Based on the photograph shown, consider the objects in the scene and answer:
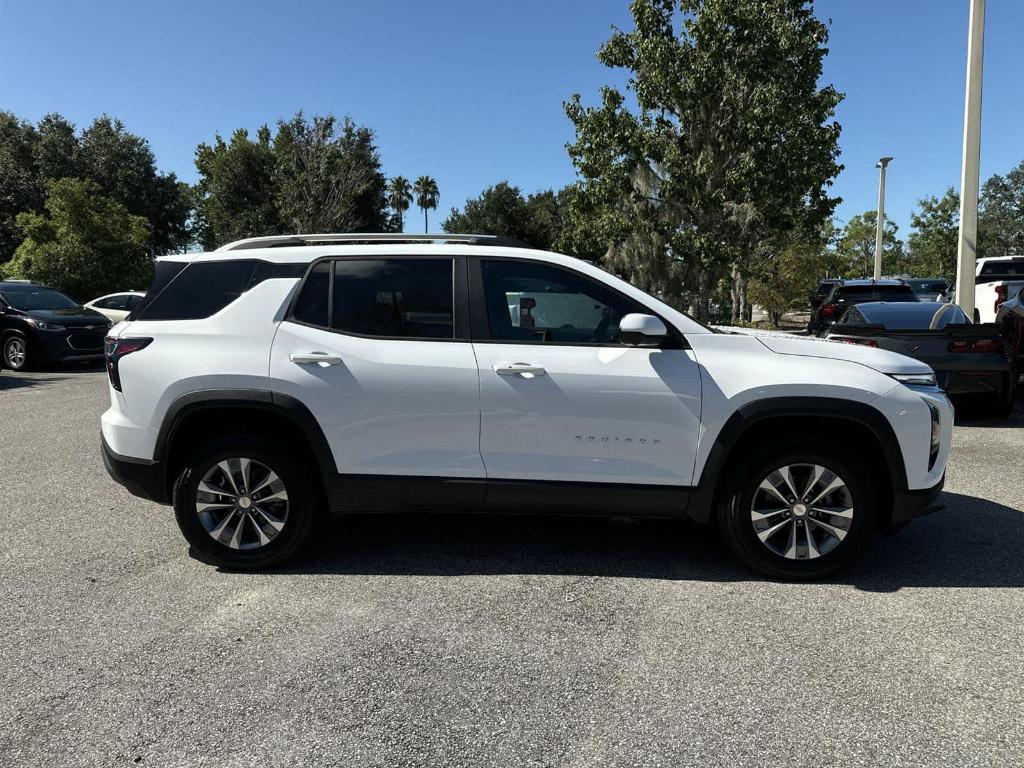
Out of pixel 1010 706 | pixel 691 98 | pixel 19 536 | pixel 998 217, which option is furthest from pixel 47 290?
pixel 998 217

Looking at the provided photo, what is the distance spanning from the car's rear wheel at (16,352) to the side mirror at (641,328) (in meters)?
14.0

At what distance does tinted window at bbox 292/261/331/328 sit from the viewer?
402cm

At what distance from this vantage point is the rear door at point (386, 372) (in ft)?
12.6

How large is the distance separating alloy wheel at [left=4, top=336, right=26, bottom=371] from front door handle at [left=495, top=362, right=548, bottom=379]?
536 inches

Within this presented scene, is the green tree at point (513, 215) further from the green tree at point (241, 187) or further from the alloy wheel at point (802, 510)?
the alloy wheel at point (802, 510)

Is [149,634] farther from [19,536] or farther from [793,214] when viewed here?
[793,214]

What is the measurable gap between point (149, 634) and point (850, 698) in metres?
3.04

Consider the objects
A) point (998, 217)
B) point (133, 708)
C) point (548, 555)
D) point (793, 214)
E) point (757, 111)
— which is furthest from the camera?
point (998, 217)

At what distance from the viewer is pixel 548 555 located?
4359mm

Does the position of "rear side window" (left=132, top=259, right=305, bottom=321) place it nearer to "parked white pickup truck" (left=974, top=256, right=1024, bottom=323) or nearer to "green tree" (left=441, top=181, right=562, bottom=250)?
"parked white pickup truck" (left=974, top=256, right=1024, bottom=323)

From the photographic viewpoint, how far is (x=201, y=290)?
4117 millimetres

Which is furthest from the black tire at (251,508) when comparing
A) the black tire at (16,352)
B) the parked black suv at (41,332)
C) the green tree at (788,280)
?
the green tree at (788,280)

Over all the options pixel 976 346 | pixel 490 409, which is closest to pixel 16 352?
pixel 490 409

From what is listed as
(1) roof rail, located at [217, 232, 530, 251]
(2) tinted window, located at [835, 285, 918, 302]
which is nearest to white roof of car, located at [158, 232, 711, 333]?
(1) roof rail, located at [217, 232, 530, 251]
